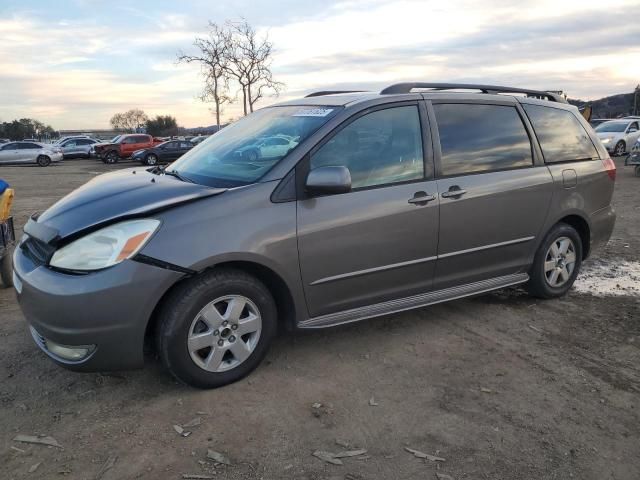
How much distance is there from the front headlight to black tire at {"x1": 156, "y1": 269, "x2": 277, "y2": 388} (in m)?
0.36

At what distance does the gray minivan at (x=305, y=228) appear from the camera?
2.93 metres

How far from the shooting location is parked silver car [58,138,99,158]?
34.9 metres

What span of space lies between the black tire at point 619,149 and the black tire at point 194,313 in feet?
77.3

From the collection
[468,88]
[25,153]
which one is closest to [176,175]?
[468,88]

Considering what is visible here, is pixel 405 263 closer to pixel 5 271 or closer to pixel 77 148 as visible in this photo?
pixel 5 271

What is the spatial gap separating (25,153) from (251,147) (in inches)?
1176

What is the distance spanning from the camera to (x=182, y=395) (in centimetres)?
317

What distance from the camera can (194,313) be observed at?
3.03m

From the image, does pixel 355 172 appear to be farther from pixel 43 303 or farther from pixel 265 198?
pixel 43 303

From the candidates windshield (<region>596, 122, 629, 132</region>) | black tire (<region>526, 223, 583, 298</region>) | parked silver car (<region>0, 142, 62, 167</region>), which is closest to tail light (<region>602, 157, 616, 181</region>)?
black tire (<region>526, 223, 583, 298</region>)

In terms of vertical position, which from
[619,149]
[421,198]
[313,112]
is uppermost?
[313,112]

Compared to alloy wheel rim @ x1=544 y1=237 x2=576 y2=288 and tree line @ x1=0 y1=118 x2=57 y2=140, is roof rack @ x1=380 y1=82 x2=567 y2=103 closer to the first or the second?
alloy wheel rim @ x1=544 y1=237 x2=576 y2=288

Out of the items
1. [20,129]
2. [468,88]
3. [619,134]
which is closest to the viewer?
[468,88]

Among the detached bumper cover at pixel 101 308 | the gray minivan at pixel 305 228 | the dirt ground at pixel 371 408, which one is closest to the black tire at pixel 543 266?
the gray minivan at pixel 305 228
